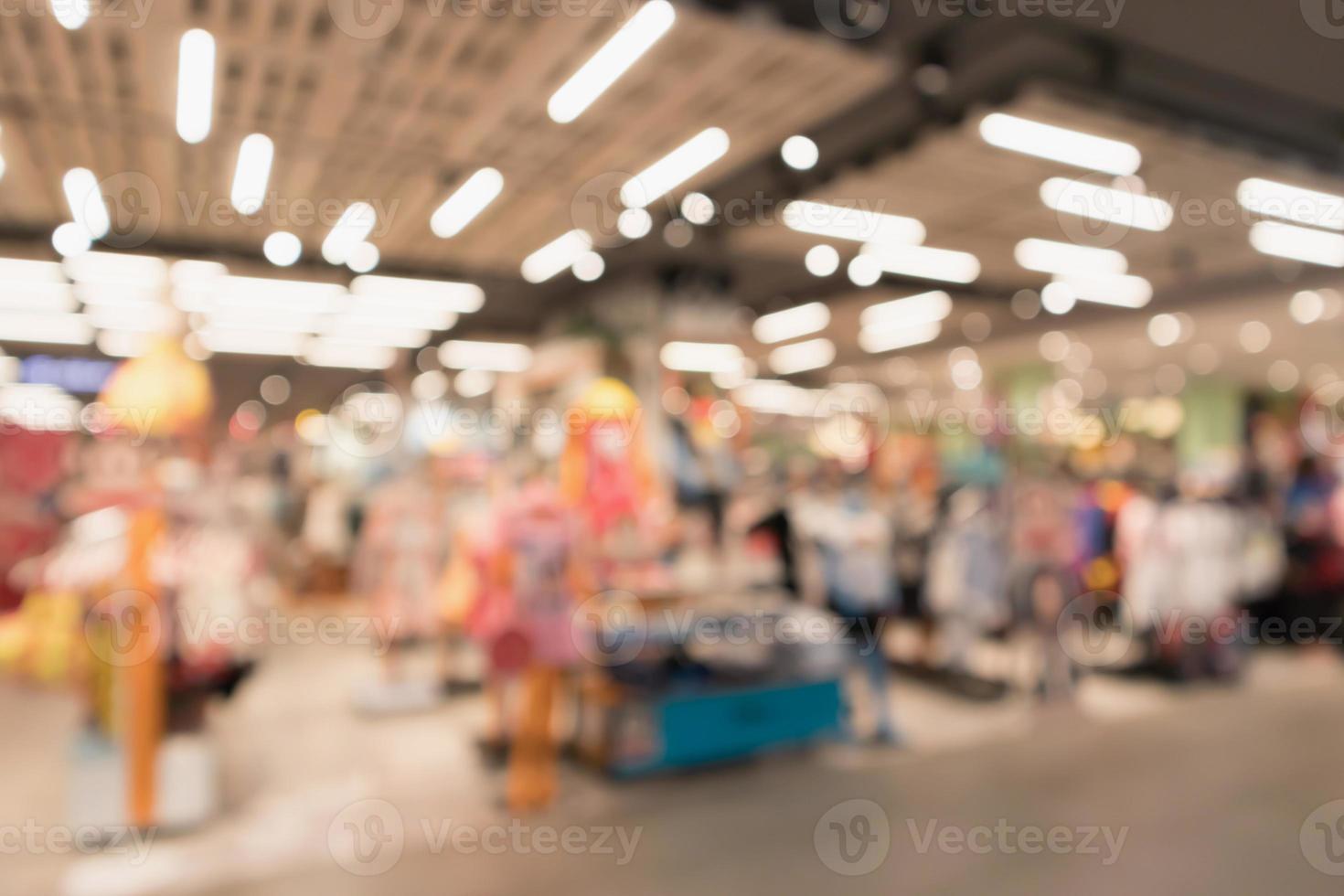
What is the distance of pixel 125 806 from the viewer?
3.45 meters

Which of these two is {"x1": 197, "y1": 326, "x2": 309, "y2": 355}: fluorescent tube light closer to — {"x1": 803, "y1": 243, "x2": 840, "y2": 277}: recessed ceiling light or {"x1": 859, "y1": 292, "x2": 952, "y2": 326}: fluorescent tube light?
{"x1": 803, "y1": 243, "x2": 840, "y2": 277}: recessed ceiling light

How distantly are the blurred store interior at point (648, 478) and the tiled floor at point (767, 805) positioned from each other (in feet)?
0.10

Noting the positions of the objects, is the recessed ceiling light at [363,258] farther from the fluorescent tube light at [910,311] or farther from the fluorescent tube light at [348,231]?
the fluorescent tube light at [910,311]

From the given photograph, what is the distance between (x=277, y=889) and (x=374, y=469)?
10.8 feet

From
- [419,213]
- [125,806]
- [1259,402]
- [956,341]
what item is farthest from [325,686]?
[1259,402]

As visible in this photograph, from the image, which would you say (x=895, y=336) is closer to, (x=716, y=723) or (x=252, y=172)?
(x=716, y=723)

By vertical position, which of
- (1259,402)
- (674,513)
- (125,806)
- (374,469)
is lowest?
(125,806)

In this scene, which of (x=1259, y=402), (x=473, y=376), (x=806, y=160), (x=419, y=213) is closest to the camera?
(x=806, y=160)

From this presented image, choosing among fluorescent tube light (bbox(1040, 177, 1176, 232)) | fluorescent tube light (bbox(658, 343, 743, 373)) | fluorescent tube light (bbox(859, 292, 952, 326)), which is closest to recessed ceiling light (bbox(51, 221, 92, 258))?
fluorescent tube light (bbox(658, 343, 743, 373))

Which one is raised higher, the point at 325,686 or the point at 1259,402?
the point at 1259,402

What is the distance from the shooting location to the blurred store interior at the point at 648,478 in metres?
3.11

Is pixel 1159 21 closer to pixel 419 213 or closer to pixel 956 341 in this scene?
pixel 419 213

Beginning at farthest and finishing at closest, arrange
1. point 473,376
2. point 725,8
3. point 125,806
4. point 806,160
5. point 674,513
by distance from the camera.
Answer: point 473,376, point 674,513, point 806,160, point 125,806, point 725,8

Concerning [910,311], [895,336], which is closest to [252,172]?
[910,311]
